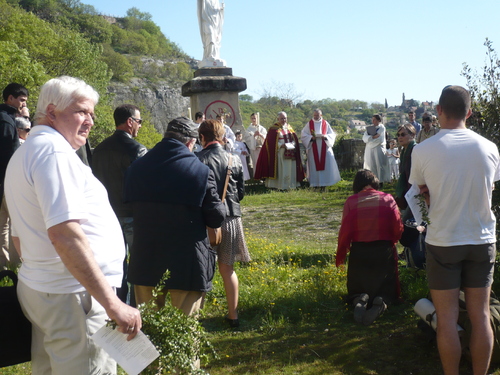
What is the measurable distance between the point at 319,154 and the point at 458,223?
1187 centimetres

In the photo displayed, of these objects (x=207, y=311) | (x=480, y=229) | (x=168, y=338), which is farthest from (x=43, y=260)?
(x=207, y=311)

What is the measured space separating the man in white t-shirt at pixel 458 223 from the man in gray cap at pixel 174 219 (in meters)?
1.34

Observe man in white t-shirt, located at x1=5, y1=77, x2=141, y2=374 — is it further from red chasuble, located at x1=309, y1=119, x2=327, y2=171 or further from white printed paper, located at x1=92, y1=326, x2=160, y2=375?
Result: red chasuble, located at x1=309, y1=119, x2=327, y2=171

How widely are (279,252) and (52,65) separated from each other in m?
38.6

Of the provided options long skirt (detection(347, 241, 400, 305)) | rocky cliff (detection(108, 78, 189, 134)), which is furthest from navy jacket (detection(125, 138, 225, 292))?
rocky cliff (detection(108, 78, 189, 134))

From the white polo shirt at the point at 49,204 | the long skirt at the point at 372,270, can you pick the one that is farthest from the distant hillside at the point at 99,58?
the white polo shirt at the point at 49,204

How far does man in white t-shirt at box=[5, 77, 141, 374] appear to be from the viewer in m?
2.32

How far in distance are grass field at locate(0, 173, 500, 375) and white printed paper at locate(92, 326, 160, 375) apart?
0.87 m

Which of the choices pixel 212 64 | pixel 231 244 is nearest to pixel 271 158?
pixel 212 64

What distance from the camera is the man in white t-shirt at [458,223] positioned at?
3596mm

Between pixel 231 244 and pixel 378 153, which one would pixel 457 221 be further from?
pixel 378 153

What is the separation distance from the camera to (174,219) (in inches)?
146

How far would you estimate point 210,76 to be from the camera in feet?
50.7

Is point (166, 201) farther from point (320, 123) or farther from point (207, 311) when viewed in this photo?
point (320, 123)
